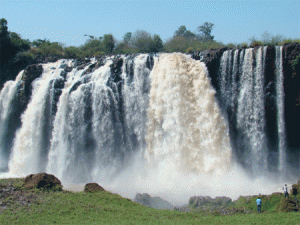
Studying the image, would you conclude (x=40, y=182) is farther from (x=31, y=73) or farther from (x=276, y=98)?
(x=276, y=98)

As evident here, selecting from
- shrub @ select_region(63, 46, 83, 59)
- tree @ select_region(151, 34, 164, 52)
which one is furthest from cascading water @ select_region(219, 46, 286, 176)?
shrub @ select_region(63, 46, 83, 59)

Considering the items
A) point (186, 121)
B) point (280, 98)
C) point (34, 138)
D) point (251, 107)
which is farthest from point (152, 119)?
point (34, 138)

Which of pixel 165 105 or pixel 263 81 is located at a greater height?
pixel 263 81

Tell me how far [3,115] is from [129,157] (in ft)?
40.1

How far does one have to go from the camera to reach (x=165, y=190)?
19.8m

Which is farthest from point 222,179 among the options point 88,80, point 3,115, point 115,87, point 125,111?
point 3,115

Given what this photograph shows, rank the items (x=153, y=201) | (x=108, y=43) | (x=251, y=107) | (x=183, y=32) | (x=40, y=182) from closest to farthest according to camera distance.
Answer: (x=40, y=182)
(x=153, y=201)
(x=251, y=107)
(x=108, y=43)
(x=183, y=32)

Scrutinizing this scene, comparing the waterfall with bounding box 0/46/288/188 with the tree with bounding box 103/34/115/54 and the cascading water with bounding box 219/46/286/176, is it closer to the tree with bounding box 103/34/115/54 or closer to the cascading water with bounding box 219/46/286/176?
the cascading water with bounding box 219/46/286/176

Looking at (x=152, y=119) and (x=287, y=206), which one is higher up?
(x=152, y=119)

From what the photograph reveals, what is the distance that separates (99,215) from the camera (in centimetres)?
1332

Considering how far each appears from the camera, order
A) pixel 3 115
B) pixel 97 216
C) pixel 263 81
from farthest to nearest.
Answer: pixel 3 115 → pixel 263 81 → pixel 97 216

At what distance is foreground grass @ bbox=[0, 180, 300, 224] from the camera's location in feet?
40.8

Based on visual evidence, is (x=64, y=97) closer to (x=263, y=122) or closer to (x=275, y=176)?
(x=263, y=122)

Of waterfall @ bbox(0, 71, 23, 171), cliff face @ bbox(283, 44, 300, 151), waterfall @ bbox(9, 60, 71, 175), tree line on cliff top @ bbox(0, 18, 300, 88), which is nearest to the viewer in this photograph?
cliff face @ bbox(283, 44, 300, 151)
